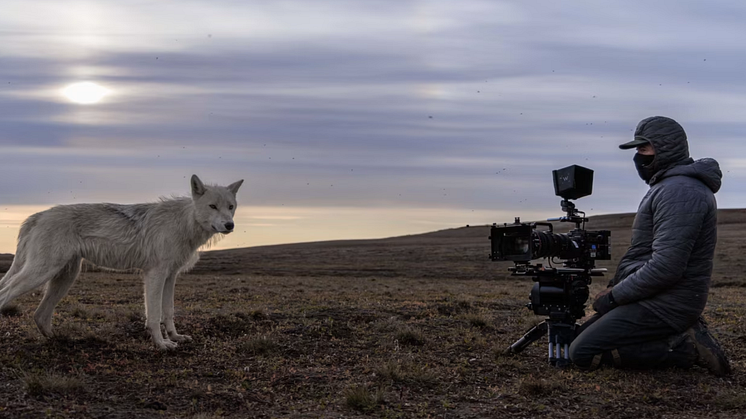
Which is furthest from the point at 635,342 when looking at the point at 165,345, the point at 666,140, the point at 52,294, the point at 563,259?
the point at 52,294

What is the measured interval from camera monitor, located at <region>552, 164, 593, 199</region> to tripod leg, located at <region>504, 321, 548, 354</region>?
67.9 inches

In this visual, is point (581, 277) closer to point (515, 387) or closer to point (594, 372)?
point (594, 372)

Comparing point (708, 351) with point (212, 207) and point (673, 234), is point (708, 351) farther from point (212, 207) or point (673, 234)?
point (212, 207)

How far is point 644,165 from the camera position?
314 inches

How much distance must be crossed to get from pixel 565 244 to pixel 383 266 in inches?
1423

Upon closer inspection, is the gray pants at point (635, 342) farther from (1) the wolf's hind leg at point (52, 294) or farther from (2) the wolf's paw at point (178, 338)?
(1) the wolf's hind leg at point (52, 294)

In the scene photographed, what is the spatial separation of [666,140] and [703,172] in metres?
0.56

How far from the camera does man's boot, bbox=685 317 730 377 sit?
774 cm

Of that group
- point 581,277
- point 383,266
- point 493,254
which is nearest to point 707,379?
point 581,277

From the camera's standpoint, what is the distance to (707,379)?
766 centimetres

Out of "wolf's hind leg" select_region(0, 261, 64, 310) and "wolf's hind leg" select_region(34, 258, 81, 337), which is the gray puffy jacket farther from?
"wolf's hind leg" select_region(34, 258, 81, 337)

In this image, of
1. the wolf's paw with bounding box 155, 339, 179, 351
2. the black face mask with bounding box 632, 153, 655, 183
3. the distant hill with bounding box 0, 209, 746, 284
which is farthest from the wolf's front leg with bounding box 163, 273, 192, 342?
the distant hill with bounding box 0, 209, 746, 284

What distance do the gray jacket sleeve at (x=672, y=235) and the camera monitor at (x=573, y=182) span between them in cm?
94

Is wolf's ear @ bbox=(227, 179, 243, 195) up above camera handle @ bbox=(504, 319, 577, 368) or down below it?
above
